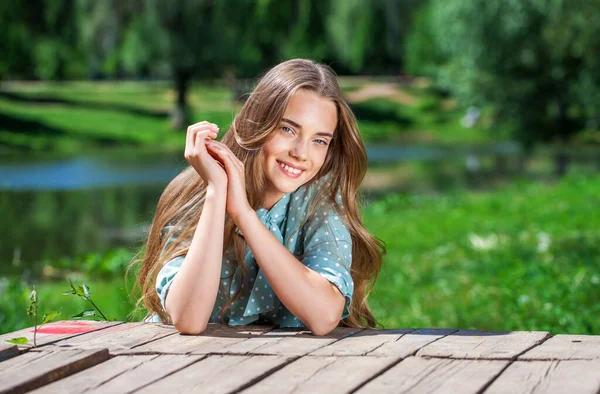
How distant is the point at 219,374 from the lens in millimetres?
2051

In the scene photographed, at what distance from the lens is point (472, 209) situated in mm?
12719

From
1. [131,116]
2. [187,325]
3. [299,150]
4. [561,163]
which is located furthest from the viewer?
[131,116]

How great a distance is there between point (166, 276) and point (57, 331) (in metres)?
0.41

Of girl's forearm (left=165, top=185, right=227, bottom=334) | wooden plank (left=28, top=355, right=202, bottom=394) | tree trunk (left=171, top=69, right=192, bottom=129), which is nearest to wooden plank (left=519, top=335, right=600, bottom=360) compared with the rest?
wooden plank (left=28, top=355, right=202, bottom=394)

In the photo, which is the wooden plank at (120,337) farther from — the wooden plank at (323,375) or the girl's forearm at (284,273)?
the wooden plank at (323,375)

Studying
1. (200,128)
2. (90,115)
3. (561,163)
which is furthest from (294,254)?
(90,115)

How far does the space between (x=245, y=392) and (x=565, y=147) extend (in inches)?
906

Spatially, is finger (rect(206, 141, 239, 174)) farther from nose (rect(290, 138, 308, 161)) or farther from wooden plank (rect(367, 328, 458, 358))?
wooden plank (rect(367, 328, 458, 358))

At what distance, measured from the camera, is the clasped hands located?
9.21 ft

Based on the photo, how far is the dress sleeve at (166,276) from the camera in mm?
2891

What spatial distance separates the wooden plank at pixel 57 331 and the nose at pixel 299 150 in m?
0.71

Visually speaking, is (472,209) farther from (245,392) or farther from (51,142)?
(51,142)

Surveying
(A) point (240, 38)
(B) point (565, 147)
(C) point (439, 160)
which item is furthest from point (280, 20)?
(B) point (565, 147)

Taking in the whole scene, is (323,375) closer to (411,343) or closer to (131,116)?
(411,343)
